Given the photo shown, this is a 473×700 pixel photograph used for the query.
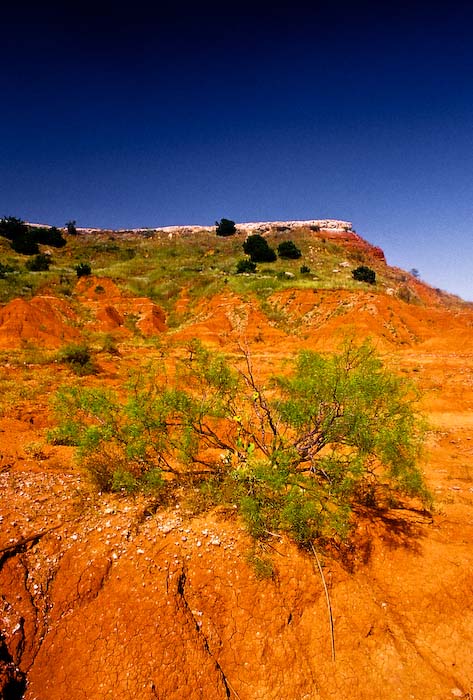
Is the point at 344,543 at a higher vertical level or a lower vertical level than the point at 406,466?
lower

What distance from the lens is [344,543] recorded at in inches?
217

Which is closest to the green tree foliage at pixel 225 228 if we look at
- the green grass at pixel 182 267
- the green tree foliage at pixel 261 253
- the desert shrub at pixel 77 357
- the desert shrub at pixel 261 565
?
the green grass at pixel 182 267

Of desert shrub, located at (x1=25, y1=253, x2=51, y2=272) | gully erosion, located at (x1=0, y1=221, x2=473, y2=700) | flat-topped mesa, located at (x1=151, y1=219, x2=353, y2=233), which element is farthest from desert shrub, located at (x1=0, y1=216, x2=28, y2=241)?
gully erosion, located at (x1=0, y1=221, x2=473, y2=700)

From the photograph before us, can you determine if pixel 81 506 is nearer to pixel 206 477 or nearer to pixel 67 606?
pixel 67 606

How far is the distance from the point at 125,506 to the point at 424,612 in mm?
4827

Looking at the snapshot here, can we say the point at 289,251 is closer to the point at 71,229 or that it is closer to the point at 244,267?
the point at 244,267

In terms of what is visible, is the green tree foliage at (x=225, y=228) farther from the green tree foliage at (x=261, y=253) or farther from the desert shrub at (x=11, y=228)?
the desert shrub at (x=11, y=228)

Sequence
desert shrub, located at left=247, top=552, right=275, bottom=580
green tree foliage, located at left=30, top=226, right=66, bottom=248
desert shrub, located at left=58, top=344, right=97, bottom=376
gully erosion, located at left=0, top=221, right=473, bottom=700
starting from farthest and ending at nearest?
1. green tree foliage, located at left=30, top=226, right=66, bottom=248
2. desert shrub, located at left=58, top=344, right=97, bottom=376
3. desert shrub, located at left=247, top=552, right=275, bottom=580
4. gully erosion, located at left=0, top=221, right=473, bottom=700

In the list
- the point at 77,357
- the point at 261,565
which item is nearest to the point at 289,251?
the point at 77,357

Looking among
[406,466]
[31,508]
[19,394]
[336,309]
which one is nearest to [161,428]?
[31,508]

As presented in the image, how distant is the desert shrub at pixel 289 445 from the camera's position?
5332 mm

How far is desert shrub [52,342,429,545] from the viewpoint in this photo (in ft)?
17.5

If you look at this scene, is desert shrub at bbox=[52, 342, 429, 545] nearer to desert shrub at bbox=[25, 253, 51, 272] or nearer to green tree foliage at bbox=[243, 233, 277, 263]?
green tree foliage at bbox=[243, 233, 277, 263]

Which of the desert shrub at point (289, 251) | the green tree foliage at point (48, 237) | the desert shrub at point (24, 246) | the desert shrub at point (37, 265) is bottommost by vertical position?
the desert shrub at point (37, 265)
